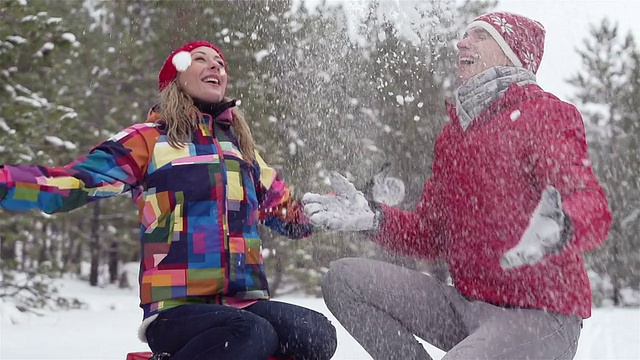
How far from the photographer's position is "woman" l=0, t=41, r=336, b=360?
2.29 m

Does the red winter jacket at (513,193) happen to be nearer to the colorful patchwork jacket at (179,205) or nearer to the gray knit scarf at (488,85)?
the gray knit scarf at (488,85)

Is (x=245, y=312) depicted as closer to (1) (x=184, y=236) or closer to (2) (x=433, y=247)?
(1) (x=184, y=236)

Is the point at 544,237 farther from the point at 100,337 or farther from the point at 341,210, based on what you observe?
the point at 100,337

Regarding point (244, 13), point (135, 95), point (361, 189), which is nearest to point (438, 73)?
point (244, 13)

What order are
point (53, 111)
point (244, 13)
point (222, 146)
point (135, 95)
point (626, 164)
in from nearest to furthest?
point (222, 146), point (53, 111), point (244, 13), point (135, 95), point (626, 164)

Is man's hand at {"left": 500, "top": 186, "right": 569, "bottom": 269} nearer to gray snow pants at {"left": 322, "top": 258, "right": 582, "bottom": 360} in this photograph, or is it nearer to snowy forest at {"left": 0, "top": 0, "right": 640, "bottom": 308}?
gray snow pants at {"left": 322, "top": 258, "right": 582, "bottom": 360}

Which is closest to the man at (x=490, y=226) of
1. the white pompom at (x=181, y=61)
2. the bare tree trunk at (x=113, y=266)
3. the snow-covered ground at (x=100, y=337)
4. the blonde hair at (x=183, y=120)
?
the blonde hair at (x=183, y=120)

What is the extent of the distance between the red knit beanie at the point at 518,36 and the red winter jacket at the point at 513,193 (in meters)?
0.14

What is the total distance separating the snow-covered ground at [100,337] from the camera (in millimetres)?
4848

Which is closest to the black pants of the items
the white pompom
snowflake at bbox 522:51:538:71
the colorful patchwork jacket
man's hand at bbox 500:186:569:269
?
the colorful patchwork jacket

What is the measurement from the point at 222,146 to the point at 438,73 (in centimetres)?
853

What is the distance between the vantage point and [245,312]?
235cm

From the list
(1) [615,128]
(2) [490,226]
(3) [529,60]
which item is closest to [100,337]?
(2) [490,226]

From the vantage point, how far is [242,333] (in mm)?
2270
